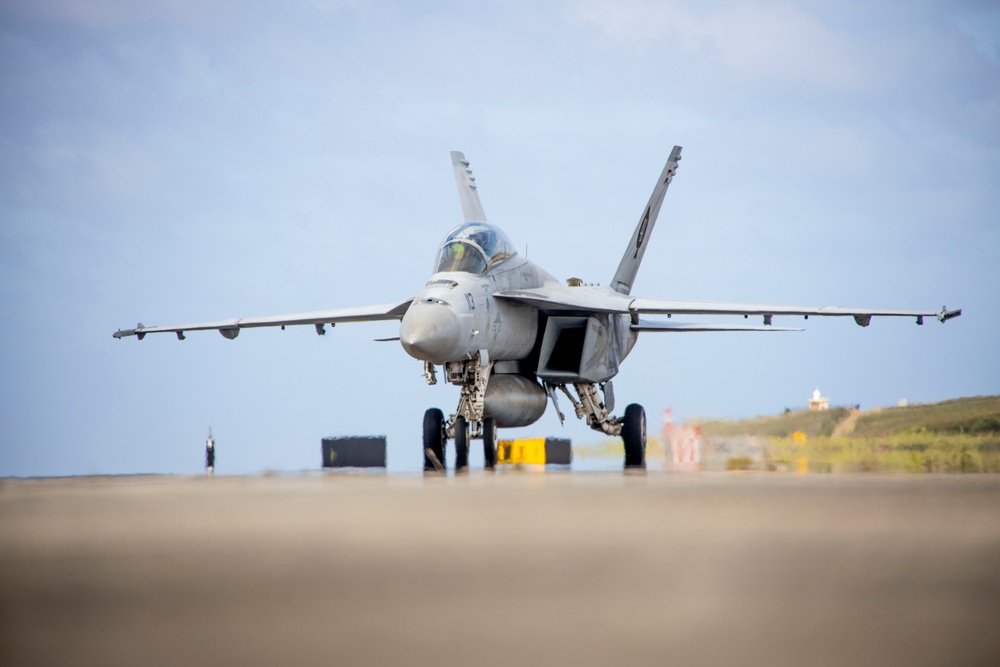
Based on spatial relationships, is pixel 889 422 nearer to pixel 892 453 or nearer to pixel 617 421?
pixel 892 453

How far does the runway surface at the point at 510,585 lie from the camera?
2.60m

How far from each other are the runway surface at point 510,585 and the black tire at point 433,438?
8.50 meters

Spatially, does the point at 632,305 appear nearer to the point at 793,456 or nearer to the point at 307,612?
the point at 793,456

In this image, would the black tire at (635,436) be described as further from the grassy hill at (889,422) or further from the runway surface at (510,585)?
the runway surface at (510,585)

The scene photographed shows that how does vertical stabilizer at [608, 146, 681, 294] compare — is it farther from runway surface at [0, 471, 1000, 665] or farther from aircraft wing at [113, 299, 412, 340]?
runway surface at [0, 471, 1000, 665]

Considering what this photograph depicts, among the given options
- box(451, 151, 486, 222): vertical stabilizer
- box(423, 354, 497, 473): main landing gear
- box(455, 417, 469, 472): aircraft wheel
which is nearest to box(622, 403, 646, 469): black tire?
box(423, 354, 497, 473): main landing gear

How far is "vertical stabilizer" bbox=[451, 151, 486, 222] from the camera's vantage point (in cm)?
2045

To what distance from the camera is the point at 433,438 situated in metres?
15.4

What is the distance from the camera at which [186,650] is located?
8.50ft

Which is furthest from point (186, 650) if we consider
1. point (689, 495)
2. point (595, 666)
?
point (689, 495)

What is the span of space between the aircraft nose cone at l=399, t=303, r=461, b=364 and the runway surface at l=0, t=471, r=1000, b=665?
6037 mm

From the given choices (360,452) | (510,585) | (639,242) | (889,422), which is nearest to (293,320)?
(360,452)

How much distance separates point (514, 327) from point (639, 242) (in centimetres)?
515

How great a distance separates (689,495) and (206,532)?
3.64 metres
